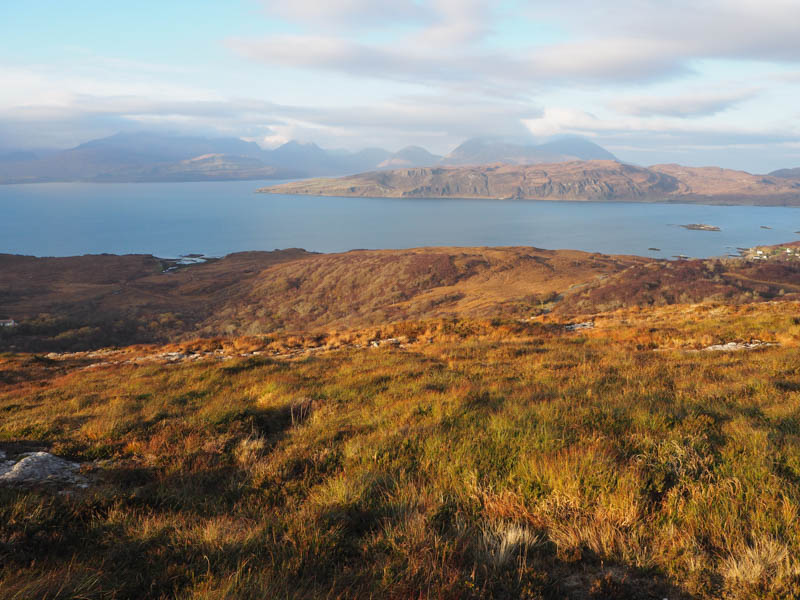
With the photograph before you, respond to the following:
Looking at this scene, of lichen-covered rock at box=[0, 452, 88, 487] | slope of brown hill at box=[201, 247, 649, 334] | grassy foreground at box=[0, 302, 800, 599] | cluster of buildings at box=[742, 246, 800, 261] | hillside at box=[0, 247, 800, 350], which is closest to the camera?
grassy foreground at box=[0, 302, 800, 599]

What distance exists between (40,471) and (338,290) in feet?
191

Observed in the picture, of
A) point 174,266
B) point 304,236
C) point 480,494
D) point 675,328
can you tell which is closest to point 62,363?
point 480,494

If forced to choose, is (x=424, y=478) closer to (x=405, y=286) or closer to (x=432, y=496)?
(x=432, y=496)

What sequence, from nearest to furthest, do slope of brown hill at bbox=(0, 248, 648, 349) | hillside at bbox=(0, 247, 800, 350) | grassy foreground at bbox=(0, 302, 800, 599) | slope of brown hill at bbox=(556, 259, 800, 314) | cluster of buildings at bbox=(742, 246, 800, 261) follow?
grassy foreground at bbox=(0, 302, 800, 599), slope of brown hill at bbox=(556, 259, 800, 314), hillside at bbox=(0, 247, 800, 350), slope of brown hill at bbox=(0, 248, 648, 349), cluster of buildings at bbox=(742, 246, 800, 261)

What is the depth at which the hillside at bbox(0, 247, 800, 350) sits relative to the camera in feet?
137

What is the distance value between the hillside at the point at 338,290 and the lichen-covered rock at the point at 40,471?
96.7 ft

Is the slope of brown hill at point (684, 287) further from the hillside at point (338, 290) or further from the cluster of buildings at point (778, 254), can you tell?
the cluster of buildings at point (778, 254)

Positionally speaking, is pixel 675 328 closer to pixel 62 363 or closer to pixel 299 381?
pixel 299 381

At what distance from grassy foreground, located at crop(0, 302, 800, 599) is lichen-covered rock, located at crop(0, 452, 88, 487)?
0.27 metres

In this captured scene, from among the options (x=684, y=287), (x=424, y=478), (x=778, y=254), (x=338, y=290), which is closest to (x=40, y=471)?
(x=424, y=478)

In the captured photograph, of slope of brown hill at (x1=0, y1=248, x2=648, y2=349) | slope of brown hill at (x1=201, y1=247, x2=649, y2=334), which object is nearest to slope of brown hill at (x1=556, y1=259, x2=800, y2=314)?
slope of brown hill at (x1=201, y1=247, x2=649, y2=334)

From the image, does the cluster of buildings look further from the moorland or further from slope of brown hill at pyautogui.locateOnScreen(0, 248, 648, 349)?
the moorland

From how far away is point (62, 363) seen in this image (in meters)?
20.6

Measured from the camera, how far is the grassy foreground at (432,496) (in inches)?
119
